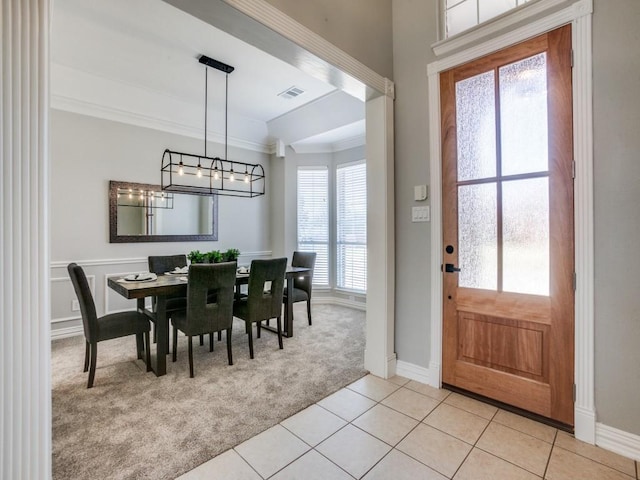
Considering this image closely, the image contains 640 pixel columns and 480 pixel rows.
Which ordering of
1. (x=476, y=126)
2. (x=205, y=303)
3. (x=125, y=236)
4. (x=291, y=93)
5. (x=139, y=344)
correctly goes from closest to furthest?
(x=476, y=126)
(x=205, y=303)
(x=139, y=344)
(x=125, y=236)
(x=291, y=93)

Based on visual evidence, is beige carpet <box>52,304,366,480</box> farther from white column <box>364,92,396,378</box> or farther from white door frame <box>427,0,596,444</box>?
white door frame <box>427,0,596,444</box>

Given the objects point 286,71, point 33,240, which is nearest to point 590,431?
point 33,240

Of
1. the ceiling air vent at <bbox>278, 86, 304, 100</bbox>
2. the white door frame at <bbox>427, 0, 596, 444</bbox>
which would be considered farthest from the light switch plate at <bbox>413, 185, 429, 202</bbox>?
the ceiling air vent at <bbox>278, 86, 304, 100</bbox>

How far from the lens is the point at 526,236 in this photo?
2.05m

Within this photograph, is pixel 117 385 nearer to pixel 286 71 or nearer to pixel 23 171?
pixel 23 171

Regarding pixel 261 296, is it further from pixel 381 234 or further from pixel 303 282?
pixel 381 234

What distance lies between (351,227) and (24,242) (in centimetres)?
453

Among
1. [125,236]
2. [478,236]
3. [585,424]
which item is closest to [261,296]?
[478,236]

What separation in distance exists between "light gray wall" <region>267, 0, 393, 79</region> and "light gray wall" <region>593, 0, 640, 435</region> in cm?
139

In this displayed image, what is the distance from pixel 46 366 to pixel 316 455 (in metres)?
1.38

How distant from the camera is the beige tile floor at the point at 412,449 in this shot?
5.21 ft

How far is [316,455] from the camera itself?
5.64 ft

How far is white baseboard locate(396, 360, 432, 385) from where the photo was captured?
2525 mm

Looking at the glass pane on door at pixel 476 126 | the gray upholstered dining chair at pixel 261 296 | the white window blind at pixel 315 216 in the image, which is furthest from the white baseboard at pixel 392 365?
the white window blind at pixel 315 216
